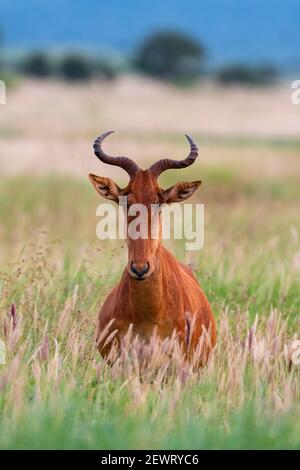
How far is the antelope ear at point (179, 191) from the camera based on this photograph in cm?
715

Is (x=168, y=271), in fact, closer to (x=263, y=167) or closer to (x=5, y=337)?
(x=5, y=337)

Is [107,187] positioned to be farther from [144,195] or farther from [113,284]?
[113,284]

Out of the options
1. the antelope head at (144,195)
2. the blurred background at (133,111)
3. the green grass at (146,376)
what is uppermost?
the blurred background at (133,111)

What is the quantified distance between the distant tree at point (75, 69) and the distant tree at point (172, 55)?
350 inches

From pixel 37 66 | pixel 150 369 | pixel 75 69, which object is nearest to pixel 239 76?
pixel 75 69

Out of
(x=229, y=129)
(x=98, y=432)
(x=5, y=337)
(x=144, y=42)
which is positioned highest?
(x=144, y=42)

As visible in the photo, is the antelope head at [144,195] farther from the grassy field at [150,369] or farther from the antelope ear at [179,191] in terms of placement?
the grassy field at [150,369]

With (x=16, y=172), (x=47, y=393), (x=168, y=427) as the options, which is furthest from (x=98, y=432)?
(x=16, y=172)

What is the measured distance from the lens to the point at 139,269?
6789mm

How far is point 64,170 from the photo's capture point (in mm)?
21594

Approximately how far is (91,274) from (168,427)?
159 inches

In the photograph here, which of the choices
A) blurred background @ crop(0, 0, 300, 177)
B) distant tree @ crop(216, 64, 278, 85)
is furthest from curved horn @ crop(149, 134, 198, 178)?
distant tree @ crop(216, 64, 278, 85)

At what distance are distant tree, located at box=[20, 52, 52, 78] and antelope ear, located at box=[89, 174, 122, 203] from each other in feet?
303

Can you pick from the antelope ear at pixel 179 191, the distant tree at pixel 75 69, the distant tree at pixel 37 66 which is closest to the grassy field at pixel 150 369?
the antelope ear at pixel 179 191
